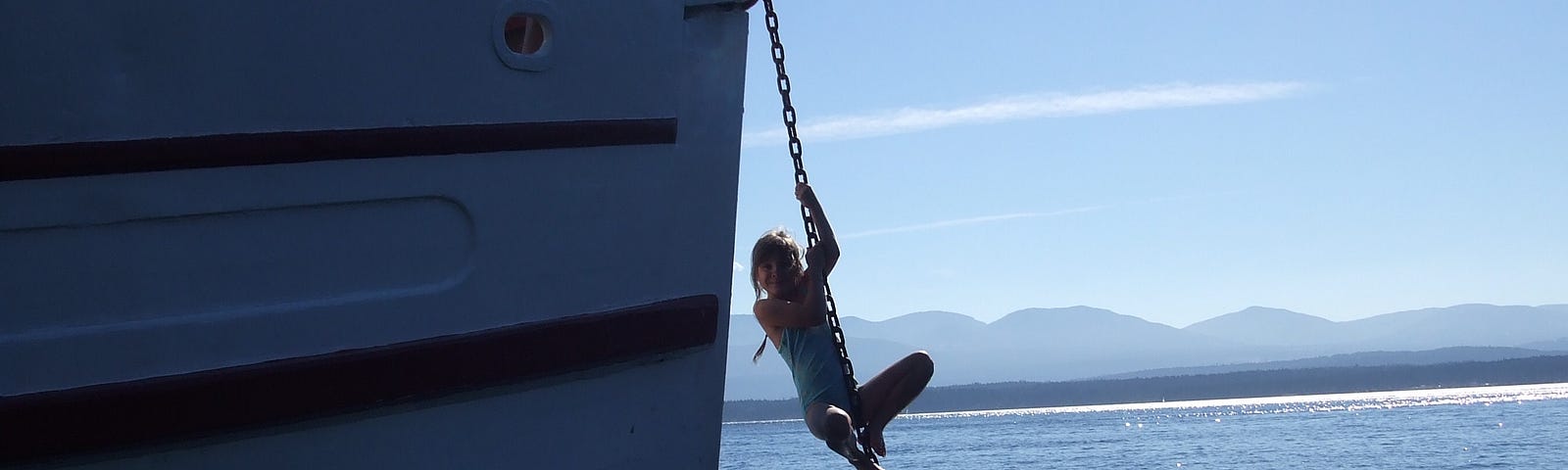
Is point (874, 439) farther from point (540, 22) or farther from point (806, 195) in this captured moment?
point (540, 22)

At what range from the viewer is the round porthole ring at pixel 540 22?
9.89 feet

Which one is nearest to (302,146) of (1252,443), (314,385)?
(314,385)

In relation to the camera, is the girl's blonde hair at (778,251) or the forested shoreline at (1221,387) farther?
the forested shoreline at (1221,387)

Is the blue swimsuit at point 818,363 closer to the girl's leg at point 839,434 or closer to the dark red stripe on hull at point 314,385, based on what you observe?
the girl's leg at point 839,434

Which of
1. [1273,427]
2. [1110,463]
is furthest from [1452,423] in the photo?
[1110,463]

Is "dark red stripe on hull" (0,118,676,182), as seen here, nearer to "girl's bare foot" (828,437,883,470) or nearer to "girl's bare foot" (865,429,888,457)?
"girl's bare foot" (828,437,883,470)

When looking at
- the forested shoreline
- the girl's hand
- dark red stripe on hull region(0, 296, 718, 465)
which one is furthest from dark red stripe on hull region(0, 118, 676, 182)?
the forested shoreline

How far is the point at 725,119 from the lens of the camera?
352 centimetres

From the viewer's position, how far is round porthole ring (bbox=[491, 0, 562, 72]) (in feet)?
9.89

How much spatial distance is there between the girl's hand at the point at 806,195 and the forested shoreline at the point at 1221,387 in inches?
6709

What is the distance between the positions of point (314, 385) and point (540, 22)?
3.09 ft

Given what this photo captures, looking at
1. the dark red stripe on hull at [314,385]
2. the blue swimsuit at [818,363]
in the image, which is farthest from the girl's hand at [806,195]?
the dark red stripe on hull at [314,385]

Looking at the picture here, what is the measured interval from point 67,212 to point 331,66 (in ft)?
1.88

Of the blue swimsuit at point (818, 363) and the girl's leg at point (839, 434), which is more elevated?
the blue swimsuit at point (818, 363)
